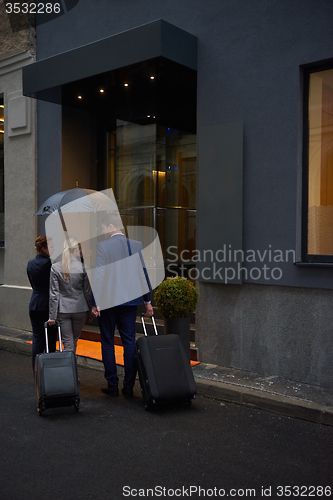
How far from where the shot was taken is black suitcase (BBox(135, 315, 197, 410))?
17.7ft

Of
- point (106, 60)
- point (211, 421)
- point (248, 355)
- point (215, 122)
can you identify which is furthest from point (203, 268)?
point (106, 60)

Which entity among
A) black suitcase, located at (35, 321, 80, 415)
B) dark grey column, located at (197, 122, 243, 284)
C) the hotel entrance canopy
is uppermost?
the hotel entrance canopy

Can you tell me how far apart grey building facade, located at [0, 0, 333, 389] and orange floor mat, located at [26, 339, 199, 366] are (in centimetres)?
128

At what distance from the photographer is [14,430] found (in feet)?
16.3

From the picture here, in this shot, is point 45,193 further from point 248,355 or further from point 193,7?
point 248,355

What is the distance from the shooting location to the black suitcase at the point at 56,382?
5305 millimetres

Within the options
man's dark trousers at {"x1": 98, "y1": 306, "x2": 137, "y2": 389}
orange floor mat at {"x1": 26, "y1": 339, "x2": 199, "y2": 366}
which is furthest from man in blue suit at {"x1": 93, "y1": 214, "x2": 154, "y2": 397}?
orange floor mat at {"x1": 26, "y1": 339, "x2": 199, "y2": 366}

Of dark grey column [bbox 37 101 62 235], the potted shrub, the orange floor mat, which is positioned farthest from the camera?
dark grey column [bbox 37 101 62 235]

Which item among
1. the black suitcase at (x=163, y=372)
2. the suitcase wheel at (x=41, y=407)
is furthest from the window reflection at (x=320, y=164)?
the suitcase wheel at (x=41, y=407)

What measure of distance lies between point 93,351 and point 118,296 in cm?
243

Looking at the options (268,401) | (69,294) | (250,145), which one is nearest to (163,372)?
(268,401)

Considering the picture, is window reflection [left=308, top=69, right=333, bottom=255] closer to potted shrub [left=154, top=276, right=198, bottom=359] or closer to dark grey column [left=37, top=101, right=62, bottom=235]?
potted shrub [left=154, top=276, right=198, bottom=359]

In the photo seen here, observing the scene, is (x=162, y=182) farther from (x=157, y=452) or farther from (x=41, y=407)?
(x=157, y=452)

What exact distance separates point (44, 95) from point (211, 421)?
641 cm
